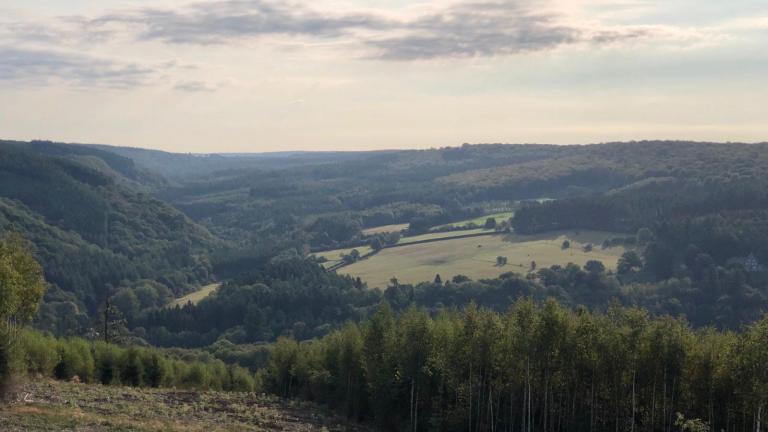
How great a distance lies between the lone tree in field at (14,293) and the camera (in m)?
44.0

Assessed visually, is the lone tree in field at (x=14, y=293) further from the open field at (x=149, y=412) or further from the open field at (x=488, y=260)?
the open field at (x=488, y=260)

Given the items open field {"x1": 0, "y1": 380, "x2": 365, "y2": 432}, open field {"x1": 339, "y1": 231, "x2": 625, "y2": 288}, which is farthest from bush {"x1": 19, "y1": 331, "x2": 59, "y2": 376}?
open field {"x1": 339, "y1": 231, "x2": 625, "y2": 288}

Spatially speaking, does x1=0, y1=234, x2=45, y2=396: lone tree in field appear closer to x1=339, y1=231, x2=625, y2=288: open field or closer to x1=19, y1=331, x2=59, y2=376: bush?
x1=19, y1=331, x2=59, y2=376: bush

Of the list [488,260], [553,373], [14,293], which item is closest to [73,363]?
[14,293]

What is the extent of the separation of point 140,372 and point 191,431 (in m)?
37.3

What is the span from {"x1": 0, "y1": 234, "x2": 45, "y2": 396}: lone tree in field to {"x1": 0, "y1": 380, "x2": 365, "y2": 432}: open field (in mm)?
3111

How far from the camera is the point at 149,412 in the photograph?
47594 mm

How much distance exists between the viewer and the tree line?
1826 inches

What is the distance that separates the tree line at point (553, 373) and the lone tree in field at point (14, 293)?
25.7 meters

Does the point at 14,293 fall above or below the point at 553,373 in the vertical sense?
above

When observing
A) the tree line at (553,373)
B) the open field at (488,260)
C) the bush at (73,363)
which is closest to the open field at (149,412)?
the tree line at (553,373)

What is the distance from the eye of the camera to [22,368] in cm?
4603

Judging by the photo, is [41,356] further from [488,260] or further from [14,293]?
[488,260]

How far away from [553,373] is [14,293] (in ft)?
118
